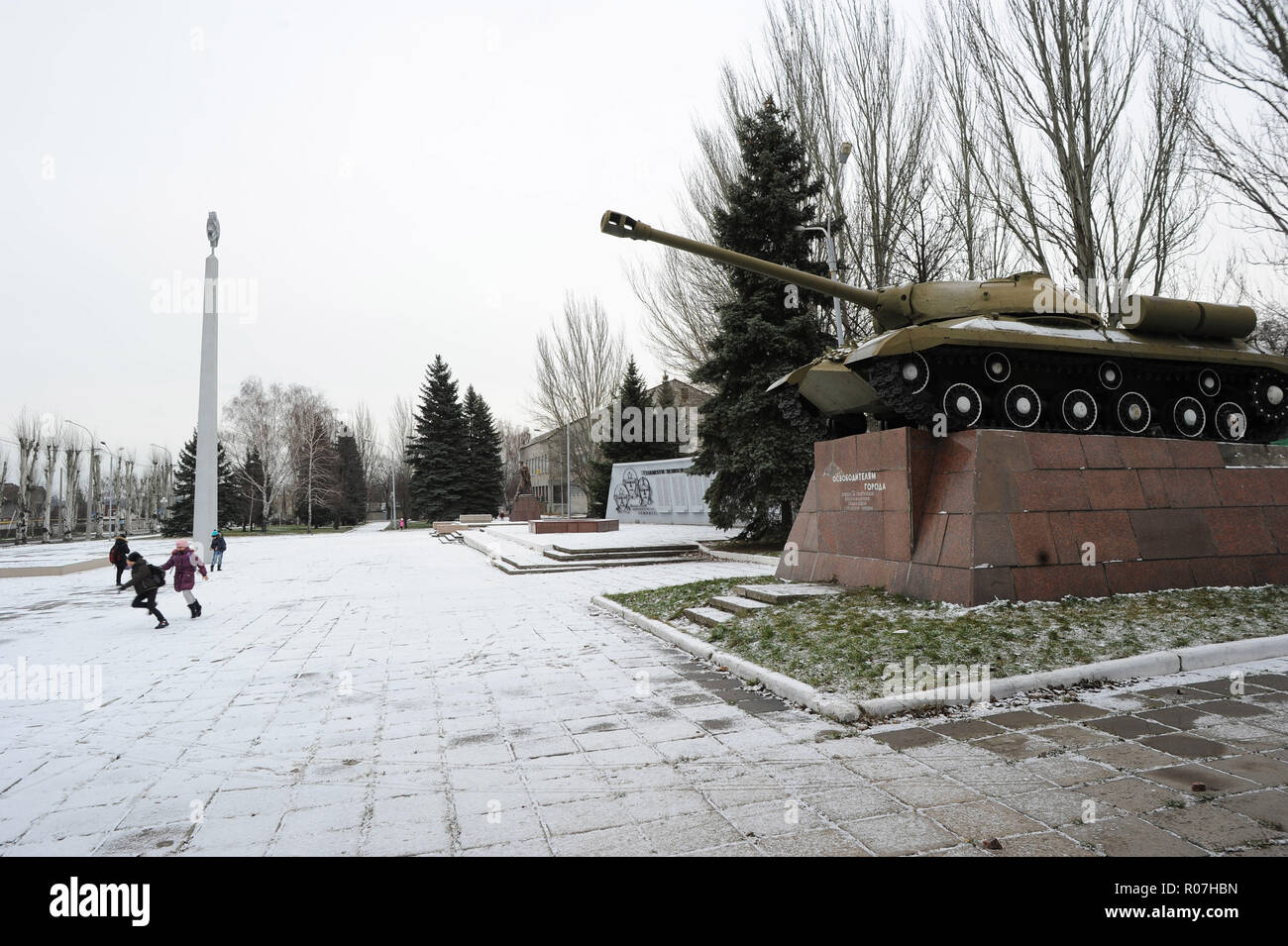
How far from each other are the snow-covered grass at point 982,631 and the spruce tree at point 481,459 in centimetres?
4502

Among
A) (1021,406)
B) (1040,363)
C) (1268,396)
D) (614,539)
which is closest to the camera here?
(1021,406)

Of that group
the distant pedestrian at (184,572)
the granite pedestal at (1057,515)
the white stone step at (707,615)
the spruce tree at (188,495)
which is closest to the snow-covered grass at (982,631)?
the white stone step at (707,615)

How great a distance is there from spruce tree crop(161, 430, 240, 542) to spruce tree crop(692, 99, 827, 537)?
1408 inches

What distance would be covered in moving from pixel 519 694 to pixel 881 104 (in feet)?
66.8

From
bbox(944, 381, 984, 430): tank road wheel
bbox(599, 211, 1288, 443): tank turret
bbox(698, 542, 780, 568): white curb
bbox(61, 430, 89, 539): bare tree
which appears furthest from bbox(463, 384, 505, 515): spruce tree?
bbox(944, 381, 984, 430): tank road wheel

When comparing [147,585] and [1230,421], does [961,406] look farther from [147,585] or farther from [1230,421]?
[147,585]

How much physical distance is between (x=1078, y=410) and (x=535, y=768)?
319 inches

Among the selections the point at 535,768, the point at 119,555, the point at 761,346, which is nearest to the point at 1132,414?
the point at 535,768

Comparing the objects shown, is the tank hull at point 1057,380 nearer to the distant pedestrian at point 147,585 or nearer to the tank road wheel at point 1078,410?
the tank road wheel at point 1078,410

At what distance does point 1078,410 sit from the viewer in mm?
8867

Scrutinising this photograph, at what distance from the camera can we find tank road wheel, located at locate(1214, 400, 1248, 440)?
31.5 ft

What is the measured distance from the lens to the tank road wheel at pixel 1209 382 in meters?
9.48

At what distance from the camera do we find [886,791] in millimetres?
3539
